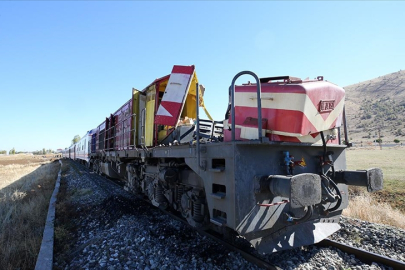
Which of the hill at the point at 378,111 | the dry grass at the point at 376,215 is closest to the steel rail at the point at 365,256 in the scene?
the dry grass at the point at 376,215

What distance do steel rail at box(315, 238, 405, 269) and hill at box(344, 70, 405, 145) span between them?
4925 cm

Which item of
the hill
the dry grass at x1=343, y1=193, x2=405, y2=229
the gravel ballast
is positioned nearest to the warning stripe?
the gravel ballast

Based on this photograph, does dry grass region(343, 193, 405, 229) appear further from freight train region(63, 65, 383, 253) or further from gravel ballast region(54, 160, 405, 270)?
freight train region(63, 65, 383, 253)

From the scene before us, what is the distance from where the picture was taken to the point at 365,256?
12.1 ft

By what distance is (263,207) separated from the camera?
337 centimetres

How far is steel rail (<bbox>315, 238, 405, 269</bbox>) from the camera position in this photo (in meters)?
3.40

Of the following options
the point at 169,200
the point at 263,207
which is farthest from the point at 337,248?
the point at 169,200

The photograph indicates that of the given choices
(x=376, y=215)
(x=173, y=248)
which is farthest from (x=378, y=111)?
(x=173, y=248)

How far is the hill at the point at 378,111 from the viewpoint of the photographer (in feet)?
173

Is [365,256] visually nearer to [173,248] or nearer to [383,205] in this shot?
[173,248]

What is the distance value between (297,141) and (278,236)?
1453 mm

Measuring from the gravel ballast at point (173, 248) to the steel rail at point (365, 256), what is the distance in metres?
0.09

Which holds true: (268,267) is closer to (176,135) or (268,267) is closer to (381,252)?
(381,252)

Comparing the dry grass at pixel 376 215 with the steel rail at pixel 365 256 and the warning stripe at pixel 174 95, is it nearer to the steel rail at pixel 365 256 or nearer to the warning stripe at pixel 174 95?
the steel rail at pixel 365 256
